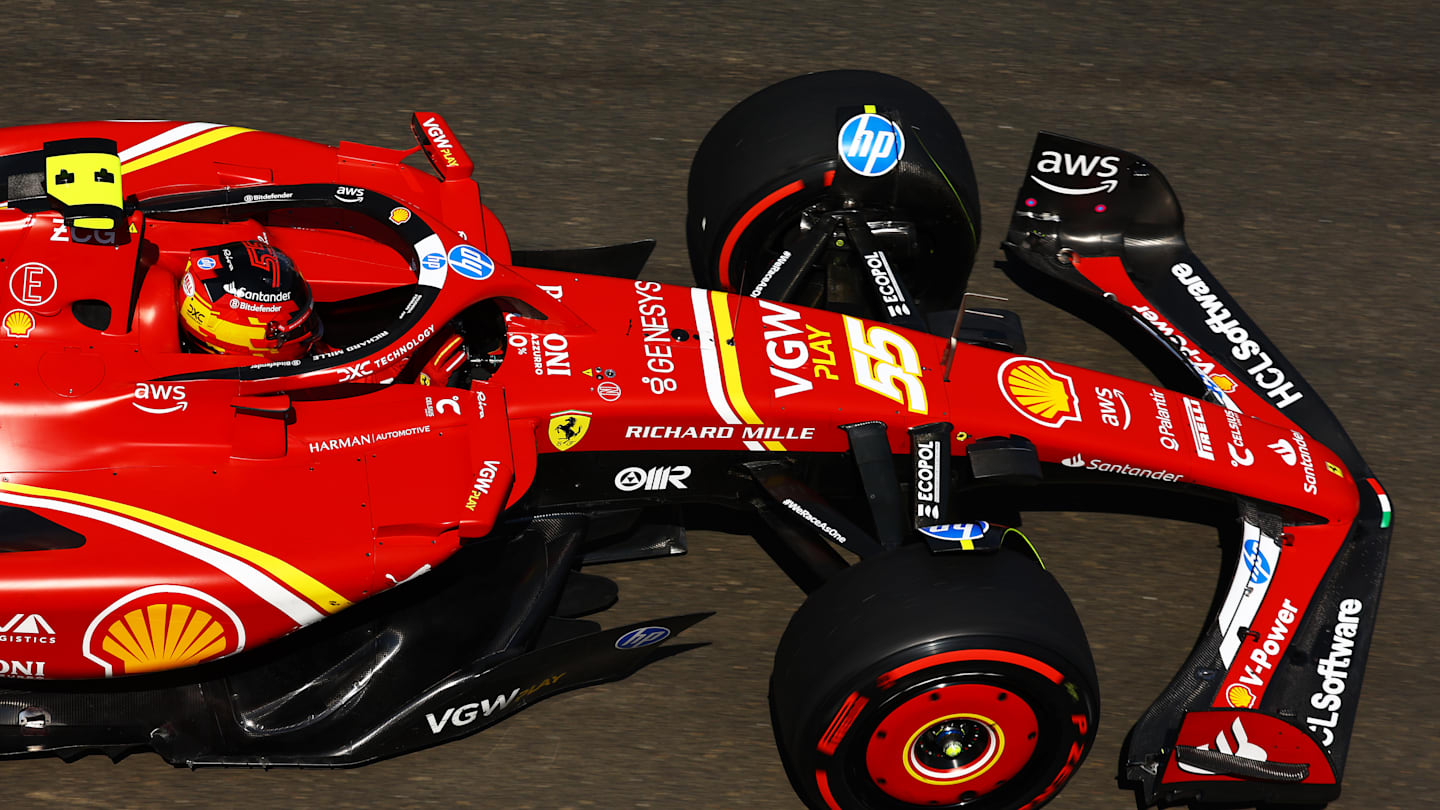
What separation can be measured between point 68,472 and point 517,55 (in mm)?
4518

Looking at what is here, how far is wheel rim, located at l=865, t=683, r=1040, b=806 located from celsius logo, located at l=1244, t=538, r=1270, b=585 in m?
1.08

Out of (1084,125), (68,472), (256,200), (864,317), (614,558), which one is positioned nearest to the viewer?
(68,472)

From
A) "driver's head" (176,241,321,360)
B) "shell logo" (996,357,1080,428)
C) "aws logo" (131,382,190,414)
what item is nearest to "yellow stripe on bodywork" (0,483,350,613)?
"aws logo" (131,382,190,414)

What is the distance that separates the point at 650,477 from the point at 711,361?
452mm

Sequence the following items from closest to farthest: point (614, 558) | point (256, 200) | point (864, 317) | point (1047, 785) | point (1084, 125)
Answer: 1. point (1047, 785)
2. point (256, 200)
3. point (614, 558)
4. point (864, 317)
5. point (1084, 125)

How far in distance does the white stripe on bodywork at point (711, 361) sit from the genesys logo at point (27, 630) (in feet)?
7.05

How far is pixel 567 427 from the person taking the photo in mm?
4957

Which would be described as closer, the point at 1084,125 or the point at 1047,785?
the point at 1047,785

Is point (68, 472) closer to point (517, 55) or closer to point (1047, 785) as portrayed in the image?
point (1047, 785)

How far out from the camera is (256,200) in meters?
5.19

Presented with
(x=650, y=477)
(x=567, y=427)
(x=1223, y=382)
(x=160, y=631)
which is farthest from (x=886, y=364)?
(x=160, y=631)

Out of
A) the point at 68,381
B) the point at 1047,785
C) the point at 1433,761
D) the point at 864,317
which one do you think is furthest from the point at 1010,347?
the point at 68,381

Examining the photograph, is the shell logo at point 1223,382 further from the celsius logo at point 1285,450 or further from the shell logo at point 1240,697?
the shell logo at point 1240,697

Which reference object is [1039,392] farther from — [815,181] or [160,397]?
[160,397]
